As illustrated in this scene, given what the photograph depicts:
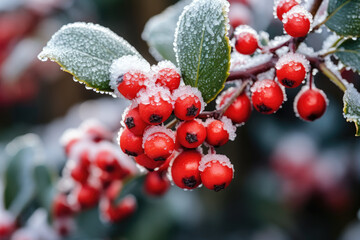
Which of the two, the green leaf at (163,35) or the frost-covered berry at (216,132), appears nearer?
the frost-covered berry at (216,132)

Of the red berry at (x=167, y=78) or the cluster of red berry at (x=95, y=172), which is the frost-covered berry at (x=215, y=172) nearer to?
the red berry at (x=167, y=78)

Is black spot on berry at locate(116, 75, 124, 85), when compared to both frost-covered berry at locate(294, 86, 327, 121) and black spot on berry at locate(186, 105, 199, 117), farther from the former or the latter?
frost-covered berry at locate(294, 86, 327, 121)

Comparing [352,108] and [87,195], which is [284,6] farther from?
[87,195]

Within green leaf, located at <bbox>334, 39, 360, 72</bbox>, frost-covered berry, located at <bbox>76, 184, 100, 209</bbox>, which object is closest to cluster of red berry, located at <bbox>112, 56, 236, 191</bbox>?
green leaf, located at <bbox>334, 39, 360, 72</bbox>

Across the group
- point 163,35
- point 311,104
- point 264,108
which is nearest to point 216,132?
point 264,108

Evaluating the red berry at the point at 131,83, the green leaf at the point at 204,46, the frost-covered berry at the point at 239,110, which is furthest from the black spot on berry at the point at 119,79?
the frost-covered berry at the point at 239,110

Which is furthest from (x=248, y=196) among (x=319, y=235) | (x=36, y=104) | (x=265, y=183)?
(x=36, y=104)

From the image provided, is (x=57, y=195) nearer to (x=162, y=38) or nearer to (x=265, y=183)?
(x=162, y=38)
